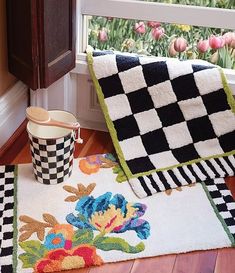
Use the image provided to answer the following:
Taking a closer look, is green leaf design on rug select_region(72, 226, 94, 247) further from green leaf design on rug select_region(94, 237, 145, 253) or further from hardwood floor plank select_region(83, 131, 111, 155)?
hardwood floor plank select_region(83, 131, 111, 155)

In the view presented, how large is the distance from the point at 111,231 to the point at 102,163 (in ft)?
1.44

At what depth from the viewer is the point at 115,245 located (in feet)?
5.54

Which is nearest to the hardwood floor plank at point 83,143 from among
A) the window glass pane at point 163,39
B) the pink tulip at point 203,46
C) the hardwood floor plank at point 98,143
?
the hardwood floor plank at point 98,143

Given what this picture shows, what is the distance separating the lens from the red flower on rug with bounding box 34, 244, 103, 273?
1595 mm

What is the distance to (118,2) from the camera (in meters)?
2.21

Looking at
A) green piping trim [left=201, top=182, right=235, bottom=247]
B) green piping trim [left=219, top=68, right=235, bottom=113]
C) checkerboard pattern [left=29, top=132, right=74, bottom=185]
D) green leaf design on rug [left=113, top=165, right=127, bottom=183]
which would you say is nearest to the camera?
green piping trim [left=201, top=182, right=235, bottom=247]

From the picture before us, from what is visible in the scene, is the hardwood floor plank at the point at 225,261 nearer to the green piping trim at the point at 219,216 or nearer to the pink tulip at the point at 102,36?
the green piping trim at the point at 219,216

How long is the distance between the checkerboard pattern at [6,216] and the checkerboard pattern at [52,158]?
0.41 ft

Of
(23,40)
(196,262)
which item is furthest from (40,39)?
(196,262)

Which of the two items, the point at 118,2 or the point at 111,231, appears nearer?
the point at 111,231

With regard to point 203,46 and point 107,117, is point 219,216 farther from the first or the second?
point 203,46

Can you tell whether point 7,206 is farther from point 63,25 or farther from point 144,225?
point 63,25

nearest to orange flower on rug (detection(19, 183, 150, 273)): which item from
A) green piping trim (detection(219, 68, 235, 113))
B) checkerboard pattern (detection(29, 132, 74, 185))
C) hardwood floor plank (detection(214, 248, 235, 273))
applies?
checkerboard pattern (detection(29, 132, 74, 185))

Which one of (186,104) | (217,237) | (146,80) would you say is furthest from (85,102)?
(217,237)
